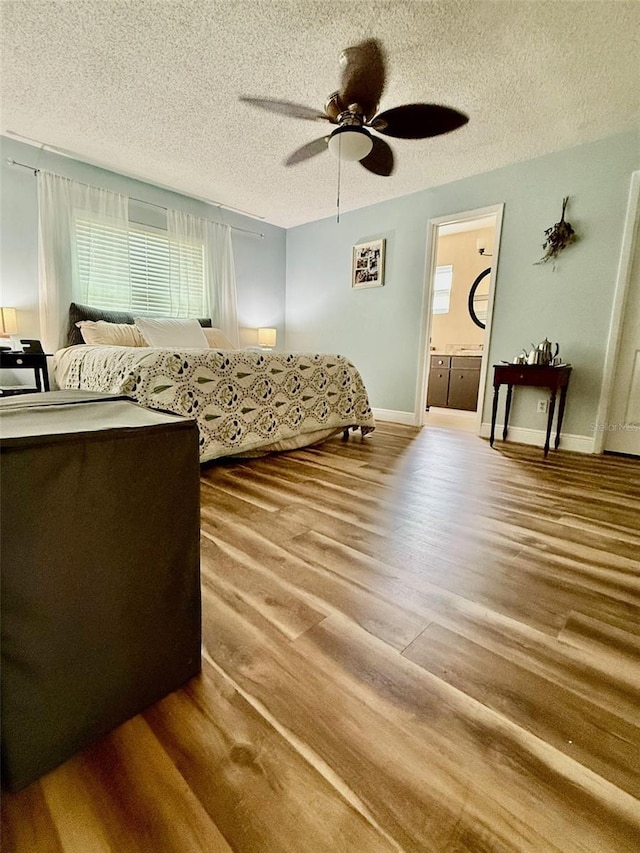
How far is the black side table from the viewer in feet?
9.30

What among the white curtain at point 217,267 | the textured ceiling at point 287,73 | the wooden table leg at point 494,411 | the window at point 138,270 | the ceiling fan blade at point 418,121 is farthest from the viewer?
the white curtain at point 217,267

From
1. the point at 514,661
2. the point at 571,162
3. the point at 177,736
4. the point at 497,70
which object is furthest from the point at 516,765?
the point at 571,162

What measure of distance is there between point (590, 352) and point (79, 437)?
352 cm

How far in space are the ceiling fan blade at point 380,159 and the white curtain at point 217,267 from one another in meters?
2.21

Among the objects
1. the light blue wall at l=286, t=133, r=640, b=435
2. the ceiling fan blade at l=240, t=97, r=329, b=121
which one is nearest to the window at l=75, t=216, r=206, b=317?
the light blue wall at l=286, t=133, r=640, b=435

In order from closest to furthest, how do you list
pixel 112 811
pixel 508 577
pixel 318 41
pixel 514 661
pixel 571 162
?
pixel 112 811, pixel 514 661, pixel 508 577, pixel 318 41, pixel 571 162

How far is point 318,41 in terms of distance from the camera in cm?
198

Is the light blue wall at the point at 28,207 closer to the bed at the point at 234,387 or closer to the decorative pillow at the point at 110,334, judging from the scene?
the bed at the point at 234,387

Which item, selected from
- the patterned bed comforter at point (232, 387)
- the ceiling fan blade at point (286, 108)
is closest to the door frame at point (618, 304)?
the patterned bed comforter at point (232, 387)

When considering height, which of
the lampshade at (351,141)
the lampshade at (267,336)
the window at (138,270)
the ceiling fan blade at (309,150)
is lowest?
the lampshade at (267,336)

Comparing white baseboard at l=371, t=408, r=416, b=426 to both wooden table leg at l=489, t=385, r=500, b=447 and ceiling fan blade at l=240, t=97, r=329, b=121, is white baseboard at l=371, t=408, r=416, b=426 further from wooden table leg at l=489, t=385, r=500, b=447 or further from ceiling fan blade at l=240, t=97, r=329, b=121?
ceiling fan blade at l=240, t=97, r=329, b=121

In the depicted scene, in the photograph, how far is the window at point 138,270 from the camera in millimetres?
3471

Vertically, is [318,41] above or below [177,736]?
above

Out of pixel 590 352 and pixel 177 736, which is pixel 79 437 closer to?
pixel 177 736
